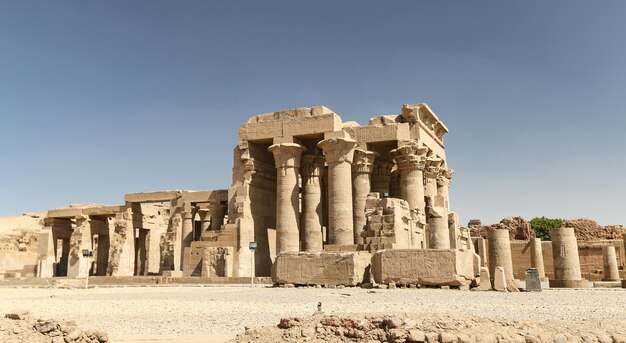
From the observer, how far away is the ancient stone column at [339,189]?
79.9 ft

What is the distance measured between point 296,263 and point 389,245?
10.8 feet

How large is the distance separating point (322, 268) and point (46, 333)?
10530mm

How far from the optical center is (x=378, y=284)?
15758 mm

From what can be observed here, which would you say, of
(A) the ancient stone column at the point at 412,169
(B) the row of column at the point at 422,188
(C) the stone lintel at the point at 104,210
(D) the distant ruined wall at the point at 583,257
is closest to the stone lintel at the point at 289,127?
(A) the ancient stone column at the point at 412,169

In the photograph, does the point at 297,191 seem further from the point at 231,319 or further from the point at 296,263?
the point at 231,319

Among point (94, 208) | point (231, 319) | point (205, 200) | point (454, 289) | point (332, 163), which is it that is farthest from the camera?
point (94, 208)

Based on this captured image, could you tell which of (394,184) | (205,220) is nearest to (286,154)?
(394,184)

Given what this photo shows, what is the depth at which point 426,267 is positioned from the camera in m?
15.1

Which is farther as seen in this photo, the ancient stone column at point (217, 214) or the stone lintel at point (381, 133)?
the ancient stone column at point (217, 214)

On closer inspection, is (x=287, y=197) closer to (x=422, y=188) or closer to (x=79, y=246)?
(x=422, y=188)

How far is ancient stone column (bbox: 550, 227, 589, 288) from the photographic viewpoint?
2155 centimetres

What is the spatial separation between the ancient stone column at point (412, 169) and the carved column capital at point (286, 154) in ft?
15.8

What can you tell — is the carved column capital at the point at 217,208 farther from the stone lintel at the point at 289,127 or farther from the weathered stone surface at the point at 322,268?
the weathered stone surface at the point at 322,268

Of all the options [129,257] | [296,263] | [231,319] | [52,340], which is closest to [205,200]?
[129,257]
